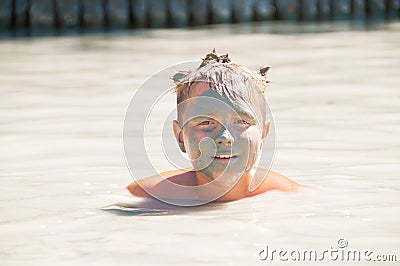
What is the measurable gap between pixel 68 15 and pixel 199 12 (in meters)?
1.01

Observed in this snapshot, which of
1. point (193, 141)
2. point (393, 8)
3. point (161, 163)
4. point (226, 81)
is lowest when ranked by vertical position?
point (161, 163)

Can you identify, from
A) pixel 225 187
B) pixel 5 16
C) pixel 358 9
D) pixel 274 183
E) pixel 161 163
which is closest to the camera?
pixel 225 187

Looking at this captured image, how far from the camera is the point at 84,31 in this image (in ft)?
25.7

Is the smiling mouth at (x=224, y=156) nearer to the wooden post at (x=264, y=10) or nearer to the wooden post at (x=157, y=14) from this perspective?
the wooden post at (x=157, y=14)

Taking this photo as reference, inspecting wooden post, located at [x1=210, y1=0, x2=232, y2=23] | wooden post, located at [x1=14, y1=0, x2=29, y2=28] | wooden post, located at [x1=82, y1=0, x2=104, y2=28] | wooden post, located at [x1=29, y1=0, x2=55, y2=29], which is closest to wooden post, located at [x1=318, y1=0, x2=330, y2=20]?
wooden post, located at [x1=210, y1=0, x2=232, y2=23]

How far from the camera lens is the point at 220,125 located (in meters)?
2.93

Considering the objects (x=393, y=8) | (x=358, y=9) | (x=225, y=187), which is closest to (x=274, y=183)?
(x=225, y=187)

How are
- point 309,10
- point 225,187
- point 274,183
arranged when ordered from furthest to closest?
point 309,10, point 274,183, point 225,187

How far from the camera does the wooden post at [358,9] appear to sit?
822 cm

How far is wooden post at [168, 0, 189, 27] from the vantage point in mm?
7992

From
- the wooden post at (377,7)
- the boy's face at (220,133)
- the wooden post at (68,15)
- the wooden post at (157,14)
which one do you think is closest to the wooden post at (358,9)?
the wooden post at (377,7)

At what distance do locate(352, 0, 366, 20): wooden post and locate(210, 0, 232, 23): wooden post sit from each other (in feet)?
3.34

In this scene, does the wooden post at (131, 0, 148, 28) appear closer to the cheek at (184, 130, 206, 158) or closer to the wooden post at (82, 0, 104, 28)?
the wooden post at (82, 0, 104, 28)

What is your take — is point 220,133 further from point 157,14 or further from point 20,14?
point 20,14
